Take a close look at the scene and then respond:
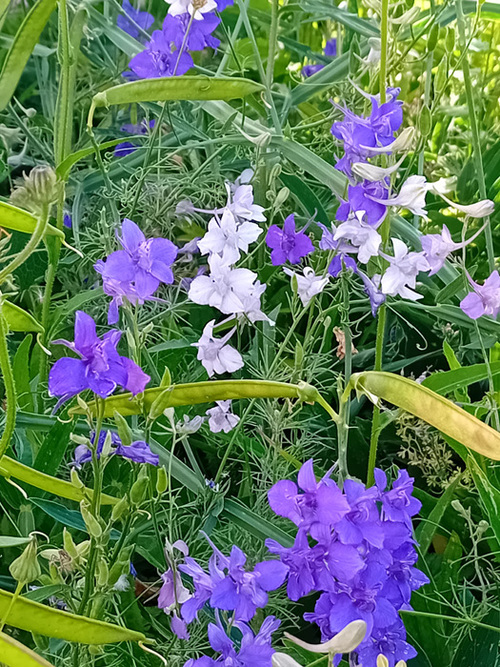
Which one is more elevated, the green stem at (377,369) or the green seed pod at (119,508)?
the green stem at (377,369)

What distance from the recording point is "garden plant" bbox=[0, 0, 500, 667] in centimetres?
46

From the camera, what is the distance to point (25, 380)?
2.22 ft

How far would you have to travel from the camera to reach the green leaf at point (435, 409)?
0.42 meters

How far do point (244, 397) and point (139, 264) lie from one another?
13 cm

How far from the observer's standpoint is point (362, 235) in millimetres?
523

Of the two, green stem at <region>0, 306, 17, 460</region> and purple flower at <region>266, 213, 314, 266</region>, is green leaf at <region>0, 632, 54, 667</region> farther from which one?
purple flower at <region>266, 213, 314, 266</region>

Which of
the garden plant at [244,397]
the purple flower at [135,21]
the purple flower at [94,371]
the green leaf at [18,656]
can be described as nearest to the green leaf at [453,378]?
the garden plant at [244,397]

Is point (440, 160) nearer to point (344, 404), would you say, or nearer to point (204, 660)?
point (344, 404)

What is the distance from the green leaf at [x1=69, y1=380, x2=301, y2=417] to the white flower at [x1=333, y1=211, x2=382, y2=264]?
11cm

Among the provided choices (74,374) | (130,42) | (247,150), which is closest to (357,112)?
(247,150)

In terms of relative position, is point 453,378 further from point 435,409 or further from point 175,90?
point 175,90

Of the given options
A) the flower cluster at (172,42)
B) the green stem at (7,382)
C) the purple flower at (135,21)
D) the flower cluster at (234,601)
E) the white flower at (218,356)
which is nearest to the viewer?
the green stem at (7,382)

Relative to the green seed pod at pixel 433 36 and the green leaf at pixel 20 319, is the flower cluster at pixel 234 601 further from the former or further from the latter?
the green seed pod at pixel 433 36

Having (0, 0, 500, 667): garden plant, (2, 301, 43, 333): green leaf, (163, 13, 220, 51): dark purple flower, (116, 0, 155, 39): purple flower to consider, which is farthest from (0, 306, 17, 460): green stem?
(116, 0, 155, 39): purple flower
